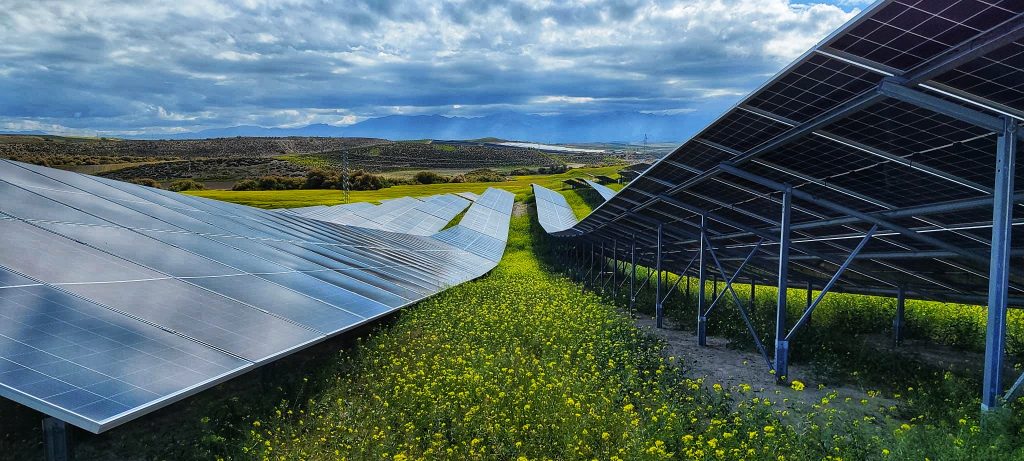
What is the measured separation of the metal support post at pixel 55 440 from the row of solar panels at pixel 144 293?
50cm

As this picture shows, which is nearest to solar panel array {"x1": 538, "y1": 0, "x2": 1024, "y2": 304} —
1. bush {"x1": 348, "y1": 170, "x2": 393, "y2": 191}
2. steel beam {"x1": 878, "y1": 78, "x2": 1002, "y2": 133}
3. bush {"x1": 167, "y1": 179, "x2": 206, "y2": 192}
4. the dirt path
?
steel beam {"x1": 878, "y1": 78, "x2": 1002, "y2": 133}

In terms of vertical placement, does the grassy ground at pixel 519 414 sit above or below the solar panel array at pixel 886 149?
below

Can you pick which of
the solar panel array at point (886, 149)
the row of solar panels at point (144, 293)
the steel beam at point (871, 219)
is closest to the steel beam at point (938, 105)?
the solar panel array at point (886, 149)

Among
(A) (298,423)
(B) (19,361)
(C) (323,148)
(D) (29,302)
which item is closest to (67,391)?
(B) (19,361)

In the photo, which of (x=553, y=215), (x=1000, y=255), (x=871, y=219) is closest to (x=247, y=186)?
(x=553, y=215)

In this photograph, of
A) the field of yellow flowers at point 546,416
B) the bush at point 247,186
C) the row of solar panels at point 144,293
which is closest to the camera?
the row of solar panels at point 144,293

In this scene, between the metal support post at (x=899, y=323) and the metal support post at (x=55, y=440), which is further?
the metal support post at (x=899, y=323)

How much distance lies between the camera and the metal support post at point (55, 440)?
604 cm

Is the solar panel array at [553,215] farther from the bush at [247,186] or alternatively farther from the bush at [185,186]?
the bush at [185,186]

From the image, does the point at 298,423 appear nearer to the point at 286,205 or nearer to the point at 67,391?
the point at 67,391

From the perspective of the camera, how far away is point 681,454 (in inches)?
313

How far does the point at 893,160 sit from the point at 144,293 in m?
12.2

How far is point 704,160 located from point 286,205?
48341 mm

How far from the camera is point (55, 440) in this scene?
239 inches
